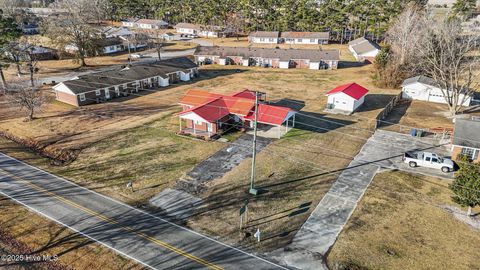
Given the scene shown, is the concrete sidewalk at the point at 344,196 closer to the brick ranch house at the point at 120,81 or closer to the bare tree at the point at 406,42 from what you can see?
the bare tree at the point at 406,42

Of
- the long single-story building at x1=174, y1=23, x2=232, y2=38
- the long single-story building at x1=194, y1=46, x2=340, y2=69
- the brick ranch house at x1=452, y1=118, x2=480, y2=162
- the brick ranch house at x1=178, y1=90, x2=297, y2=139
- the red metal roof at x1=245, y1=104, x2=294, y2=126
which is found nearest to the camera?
the brick ranch house at x1=452, y1=118, x2=480, y2=162

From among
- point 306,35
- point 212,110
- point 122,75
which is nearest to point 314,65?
point 306,35

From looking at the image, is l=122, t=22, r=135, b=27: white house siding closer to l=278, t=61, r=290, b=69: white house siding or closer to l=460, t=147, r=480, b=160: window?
l=278, t=61, r=290, b=69: white house siding

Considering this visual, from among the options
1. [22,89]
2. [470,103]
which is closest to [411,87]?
[470,103]

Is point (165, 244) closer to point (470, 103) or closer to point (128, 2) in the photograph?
point (470, 103)

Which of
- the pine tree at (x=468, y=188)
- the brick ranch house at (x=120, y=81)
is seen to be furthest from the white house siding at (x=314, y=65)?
the pine tree at (x=468, y=188)

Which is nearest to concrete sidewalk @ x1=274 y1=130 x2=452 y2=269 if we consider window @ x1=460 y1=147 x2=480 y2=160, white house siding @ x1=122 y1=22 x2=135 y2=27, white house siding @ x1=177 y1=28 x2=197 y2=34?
window @ x1=460 y1=147 x2=480 y2=160

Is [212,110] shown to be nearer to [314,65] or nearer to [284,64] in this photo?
[284,64]
